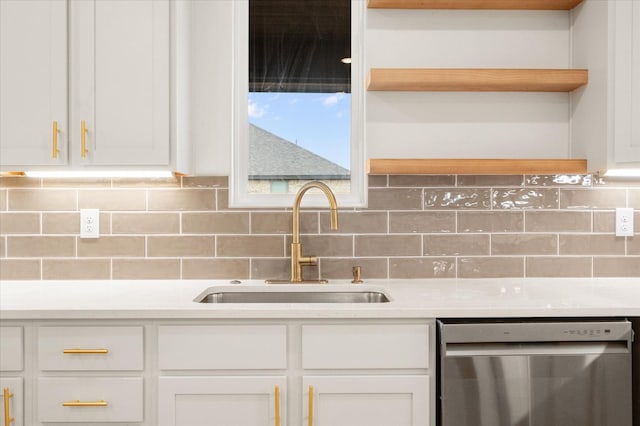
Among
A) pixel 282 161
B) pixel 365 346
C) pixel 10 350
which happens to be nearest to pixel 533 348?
pixel 365 346

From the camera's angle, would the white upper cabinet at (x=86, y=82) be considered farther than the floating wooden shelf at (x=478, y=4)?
No

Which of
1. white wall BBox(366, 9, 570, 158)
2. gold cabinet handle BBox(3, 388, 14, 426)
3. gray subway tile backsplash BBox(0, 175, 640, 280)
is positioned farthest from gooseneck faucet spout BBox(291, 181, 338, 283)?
gold cabinet handle BBox(3, 388, 14, 426)

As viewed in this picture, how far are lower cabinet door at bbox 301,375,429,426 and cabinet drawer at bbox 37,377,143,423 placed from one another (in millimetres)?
538

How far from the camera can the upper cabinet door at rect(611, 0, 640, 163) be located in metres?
1.82

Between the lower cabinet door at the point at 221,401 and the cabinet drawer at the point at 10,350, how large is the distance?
44 centimetres

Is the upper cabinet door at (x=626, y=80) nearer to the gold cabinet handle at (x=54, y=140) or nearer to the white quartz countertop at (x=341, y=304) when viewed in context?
the white quartz countertop at (x=341, y=304)

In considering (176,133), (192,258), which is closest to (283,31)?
(176,133)

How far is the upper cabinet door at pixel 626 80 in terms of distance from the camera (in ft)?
5.97

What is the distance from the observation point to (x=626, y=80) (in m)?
1.82

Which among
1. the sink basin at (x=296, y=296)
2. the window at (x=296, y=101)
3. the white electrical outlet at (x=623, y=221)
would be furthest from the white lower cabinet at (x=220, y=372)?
the white electrical outlet at (x=623, y=221)

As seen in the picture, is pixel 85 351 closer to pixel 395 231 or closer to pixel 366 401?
pixel 366 401

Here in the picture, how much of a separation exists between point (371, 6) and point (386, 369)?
57.7 inches

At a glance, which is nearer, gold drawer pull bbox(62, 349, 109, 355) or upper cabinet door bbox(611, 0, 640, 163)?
gold drawer pull bbox(62, 349, 109, 355)

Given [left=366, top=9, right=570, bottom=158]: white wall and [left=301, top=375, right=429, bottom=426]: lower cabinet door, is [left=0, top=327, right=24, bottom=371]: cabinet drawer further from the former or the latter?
[left=366, top=9, right=570, bottom=158]: white wall
